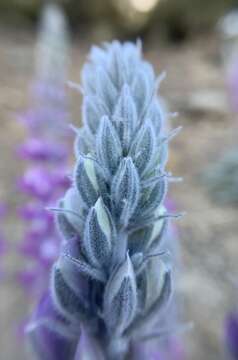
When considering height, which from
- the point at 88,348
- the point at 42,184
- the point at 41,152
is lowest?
the point at 88,348

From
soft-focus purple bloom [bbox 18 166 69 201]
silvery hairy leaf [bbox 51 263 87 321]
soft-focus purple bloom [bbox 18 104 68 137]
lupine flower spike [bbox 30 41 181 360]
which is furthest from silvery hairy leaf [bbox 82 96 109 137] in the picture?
soft-focus purple bloom [bbox 18 104 68 137]

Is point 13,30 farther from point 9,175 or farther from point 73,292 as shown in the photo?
point 73,292

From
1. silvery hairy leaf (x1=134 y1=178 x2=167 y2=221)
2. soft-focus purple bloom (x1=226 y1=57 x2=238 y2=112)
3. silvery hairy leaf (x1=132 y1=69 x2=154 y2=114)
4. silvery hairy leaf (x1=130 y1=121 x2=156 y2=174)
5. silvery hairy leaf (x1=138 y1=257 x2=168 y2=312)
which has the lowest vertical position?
silvery hairy leaf (x1=138 y1=257 x2=168 y2=312)

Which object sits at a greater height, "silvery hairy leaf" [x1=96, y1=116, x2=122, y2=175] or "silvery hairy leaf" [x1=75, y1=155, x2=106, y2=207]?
"silvery hairy leaf" [x1=96, y1=116, x2=122, y2=175]

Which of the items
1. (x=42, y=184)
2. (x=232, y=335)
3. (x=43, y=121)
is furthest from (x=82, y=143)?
(x=43, y=121)

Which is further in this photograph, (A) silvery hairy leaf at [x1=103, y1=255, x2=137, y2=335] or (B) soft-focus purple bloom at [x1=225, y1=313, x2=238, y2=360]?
(B) soft-focus purple bloom at [x1=225, y1=313, x2=238, y2=360]

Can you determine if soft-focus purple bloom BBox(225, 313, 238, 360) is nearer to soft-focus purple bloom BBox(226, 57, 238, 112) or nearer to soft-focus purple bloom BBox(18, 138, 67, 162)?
soft-focus purple bloom BBox(18, 138, 67, 162)

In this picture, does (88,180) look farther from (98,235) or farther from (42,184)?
(42,184)

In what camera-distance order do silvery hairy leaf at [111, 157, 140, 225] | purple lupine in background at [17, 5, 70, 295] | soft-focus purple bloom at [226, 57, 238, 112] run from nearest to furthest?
silvery hairy leaf at [111, 157, 140, 225] → purple lupine in background at [17, 5, 70, 295] → soft-focus purple bloom at [226, 57, 238, 112]
